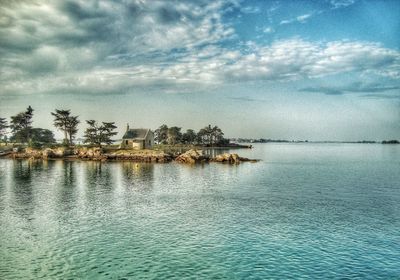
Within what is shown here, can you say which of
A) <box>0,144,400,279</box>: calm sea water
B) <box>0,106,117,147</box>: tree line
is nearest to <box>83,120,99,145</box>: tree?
<box>0,106,117,147</box>: tree line

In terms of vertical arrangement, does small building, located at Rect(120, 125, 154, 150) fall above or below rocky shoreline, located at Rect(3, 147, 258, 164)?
above

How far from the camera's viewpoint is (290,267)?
23188mm

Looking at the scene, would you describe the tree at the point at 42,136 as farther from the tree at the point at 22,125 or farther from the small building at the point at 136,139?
the small building at the point at 136,139

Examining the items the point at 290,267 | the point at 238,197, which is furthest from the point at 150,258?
Answer: the point at 238,197

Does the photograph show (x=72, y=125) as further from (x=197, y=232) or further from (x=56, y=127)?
(x=197, y=232)

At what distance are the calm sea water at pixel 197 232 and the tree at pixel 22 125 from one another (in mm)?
A: 113086

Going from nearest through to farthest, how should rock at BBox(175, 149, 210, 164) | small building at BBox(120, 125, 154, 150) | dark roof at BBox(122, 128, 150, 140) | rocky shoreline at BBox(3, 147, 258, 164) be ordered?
rock at BBox(175, 149, 210, 164) < rocky shoreline at BBox(3, 147, 258, 164) < small building at BBox(120, 125, 154, 150) < dark roof at BBox(122, 128, 150, 140)

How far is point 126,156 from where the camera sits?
11356 centimetres

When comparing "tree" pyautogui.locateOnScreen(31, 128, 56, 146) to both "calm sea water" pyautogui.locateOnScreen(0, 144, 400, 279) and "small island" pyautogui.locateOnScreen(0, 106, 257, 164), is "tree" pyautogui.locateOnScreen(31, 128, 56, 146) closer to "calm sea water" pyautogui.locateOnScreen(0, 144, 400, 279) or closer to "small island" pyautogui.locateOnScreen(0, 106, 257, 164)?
"small island" pyautogui.locateOnScreen(0, 106, 257, 164)

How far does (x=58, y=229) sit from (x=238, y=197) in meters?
25.8

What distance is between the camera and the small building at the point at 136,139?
418 feet

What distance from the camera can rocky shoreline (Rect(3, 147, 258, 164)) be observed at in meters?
111

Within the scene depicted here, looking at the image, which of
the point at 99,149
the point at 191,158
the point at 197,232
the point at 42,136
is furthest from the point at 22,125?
the point at 197,232

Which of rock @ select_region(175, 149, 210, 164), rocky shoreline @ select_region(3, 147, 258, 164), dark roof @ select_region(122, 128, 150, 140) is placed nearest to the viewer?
rock @ select_region(175, 149, 210, 164)
